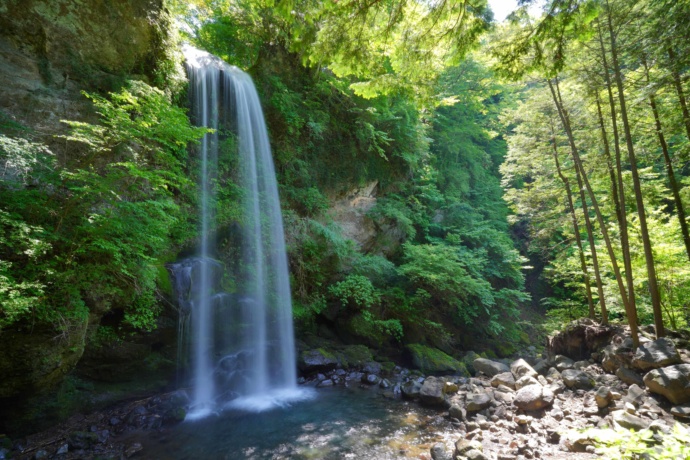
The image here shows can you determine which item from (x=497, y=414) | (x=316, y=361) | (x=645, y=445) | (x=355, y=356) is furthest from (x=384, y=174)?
(x=645, y=445)

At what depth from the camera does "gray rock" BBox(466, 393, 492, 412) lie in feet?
20.9

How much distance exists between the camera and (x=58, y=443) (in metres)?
4.95

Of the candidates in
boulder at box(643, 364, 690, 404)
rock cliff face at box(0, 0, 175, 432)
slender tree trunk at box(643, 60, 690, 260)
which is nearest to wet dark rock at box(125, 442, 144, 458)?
rock cliff face at box(0, 0, 175, 432)

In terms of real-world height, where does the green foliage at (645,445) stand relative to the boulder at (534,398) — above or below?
above

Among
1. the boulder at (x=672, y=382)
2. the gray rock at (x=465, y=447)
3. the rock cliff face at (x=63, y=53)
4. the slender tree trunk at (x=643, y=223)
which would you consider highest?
the rock cliff face at (x=63, y=53)

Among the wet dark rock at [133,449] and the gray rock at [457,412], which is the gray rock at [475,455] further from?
the wet dark rock at [133,449]

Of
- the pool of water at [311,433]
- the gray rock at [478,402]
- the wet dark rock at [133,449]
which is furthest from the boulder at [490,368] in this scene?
the wet dark rock at [133,449]

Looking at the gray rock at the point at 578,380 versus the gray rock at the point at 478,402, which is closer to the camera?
the gray rock at the point at 478,402

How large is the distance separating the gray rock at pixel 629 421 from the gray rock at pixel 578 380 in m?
1.77

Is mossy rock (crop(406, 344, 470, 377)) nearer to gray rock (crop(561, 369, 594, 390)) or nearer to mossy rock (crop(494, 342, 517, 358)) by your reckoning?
mossy rock (crop(494, 342, 517, 358))

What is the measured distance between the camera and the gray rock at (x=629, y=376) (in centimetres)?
610

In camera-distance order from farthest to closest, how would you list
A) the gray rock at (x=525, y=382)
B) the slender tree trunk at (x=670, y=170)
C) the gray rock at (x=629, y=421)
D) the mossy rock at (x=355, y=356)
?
the mossy rock at (x=355, y=356) < the gray rock at (x=525, y=382) < the slender tree trunk at (x=670, y=170) < the gray rock at (x=629, y=421)

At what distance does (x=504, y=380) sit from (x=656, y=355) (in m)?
2.94

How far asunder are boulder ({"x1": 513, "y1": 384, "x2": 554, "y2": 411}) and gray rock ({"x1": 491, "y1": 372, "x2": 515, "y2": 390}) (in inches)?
38.0
